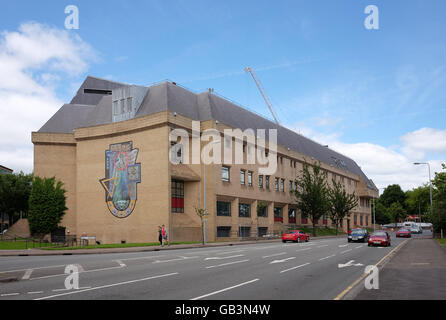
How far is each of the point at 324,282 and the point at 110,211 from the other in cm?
3943

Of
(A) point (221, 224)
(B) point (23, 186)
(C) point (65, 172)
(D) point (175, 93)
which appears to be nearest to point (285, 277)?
(A) point (221, 224)

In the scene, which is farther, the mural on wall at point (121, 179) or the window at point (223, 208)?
the window at point (223, 208)

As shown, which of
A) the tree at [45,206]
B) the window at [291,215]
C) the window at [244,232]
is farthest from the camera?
the window at [291,215]

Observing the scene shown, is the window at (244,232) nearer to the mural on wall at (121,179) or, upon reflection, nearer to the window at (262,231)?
the window at (262,231)

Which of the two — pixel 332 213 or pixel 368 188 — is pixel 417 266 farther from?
pixel 368 188

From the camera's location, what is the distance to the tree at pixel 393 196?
434ft

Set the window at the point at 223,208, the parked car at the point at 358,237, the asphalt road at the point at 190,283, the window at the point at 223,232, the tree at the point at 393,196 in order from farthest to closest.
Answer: the tree at the point at 393,196
the window at the point at 223,208
the window at the point at 223,232
the parked car at the point at 358,237
the asphalt road at the point at 190,283

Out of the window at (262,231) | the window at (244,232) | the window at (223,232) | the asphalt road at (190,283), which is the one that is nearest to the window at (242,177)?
the window at (244,232)

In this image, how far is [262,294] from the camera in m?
10.4

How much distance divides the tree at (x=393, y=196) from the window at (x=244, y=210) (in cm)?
9099

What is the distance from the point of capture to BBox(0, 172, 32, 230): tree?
66938 mm

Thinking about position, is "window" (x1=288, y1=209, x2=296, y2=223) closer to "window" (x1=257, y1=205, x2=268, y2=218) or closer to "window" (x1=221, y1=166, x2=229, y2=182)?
"window" (x1=257, y1=205, x2=268, y2=218)

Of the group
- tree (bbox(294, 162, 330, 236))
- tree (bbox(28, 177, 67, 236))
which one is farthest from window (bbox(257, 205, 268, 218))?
tree (bbox(28, 177, 67, 236))

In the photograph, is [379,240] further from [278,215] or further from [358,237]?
[278,215]
